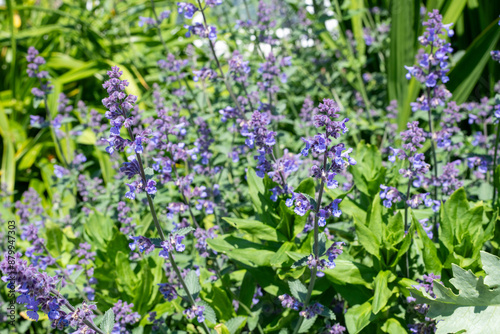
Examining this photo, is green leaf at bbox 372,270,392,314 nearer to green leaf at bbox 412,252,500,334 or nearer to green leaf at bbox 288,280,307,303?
green leaf at bbox 412,252,500,334

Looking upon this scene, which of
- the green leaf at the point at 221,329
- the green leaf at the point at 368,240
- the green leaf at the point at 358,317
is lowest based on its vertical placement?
the green leaf at the point at 358,317

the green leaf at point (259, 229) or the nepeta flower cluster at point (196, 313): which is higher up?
the green leaf at point (259, 229)

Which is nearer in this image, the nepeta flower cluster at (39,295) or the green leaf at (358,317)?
the nepeta flower cluster at (39,295)

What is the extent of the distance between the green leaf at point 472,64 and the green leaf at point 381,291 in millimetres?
2309

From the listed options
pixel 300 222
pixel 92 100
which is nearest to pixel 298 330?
pixel 300 222

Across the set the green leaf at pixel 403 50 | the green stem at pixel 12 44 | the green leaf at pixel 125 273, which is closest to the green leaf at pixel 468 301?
the green leaf at pixel 125 273

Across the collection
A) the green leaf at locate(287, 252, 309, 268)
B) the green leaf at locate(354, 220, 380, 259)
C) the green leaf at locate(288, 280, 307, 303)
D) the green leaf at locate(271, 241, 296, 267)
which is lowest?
the green leaf at locate(288, 280, 307, 303)

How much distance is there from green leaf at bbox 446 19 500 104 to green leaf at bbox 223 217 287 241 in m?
2.43

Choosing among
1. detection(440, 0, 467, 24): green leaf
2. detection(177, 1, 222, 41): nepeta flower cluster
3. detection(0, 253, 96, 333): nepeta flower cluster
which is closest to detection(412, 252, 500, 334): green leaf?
detection(0, 253, 96, 333): nepeta flower cluster

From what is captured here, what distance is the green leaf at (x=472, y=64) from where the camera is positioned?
11.8 ft

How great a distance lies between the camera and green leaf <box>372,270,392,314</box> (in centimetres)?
192

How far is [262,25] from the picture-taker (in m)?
3.29

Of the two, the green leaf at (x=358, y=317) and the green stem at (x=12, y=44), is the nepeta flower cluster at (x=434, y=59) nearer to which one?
the green leaf at (x=358, y=317)

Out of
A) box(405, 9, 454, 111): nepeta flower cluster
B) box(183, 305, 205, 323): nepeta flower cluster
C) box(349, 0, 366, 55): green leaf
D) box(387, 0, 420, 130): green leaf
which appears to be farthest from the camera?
box(349, 0, 366, 55): green leaf
